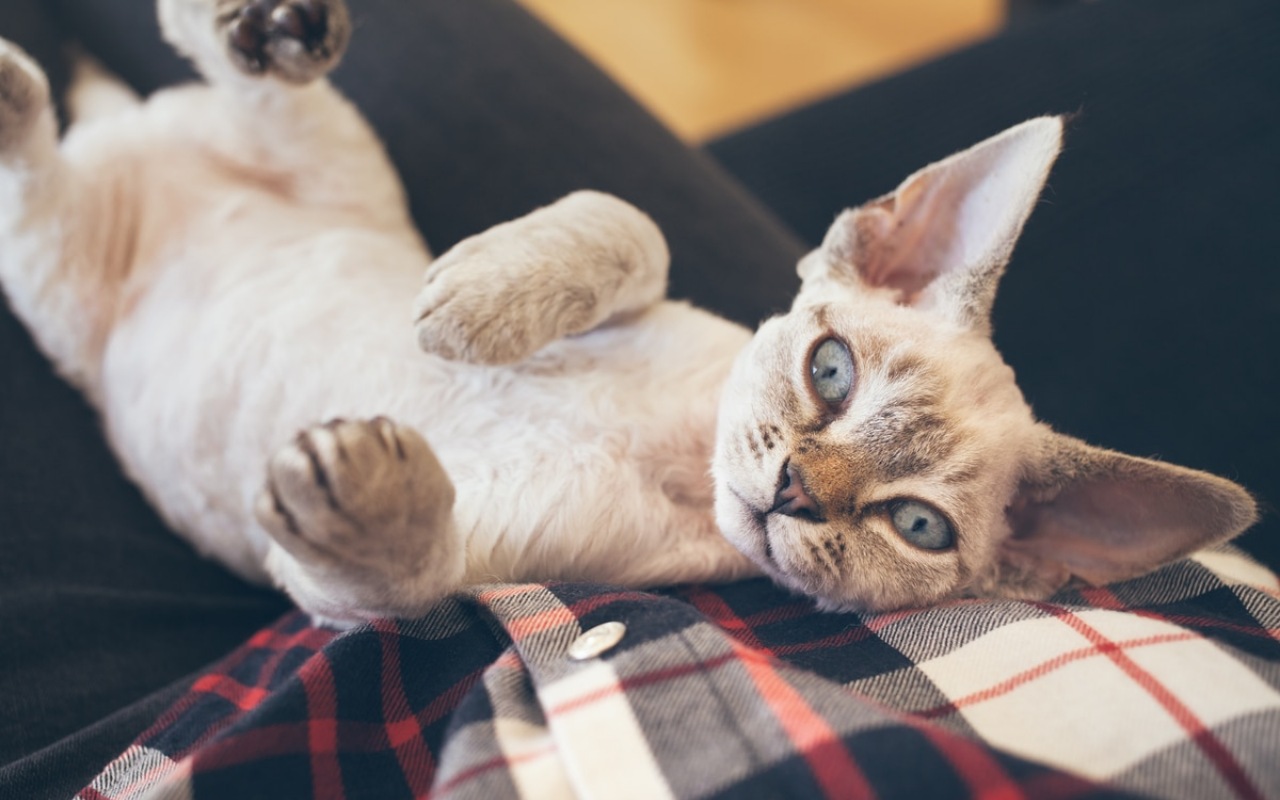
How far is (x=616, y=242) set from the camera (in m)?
1.38

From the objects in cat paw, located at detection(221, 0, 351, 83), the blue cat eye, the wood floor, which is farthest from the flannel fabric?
the wood floor

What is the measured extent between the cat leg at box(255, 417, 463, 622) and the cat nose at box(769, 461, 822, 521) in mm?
468

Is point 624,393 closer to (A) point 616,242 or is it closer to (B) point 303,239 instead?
(A) point 616,242

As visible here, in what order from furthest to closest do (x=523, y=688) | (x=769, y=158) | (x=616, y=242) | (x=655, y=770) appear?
(x=769, y=158), (x=616, y=242), (x=523, y=688), (x=655, y=770)

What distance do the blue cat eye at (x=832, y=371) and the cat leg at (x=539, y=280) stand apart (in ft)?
1.27

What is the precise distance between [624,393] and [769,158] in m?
1.05

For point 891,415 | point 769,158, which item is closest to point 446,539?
point 891,415

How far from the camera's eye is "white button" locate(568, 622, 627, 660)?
0.92m

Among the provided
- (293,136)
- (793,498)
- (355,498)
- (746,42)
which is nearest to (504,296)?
(355,498)

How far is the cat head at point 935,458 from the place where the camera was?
1.12m

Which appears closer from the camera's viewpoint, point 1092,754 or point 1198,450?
point 1092,754

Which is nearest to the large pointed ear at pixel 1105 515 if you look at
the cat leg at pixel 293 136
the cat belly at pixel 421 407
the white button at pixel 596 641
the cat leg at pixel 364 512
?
the cat belly at pixel 421 407

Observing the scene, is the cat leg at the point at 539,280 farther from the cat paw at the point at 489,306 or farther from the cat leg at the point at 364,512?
the cat leg at the point at 364,512

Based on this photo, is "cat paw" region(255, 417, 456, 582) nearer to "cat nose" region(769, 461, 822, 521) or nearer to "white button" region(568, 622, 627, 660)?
"white button" region(568, 622, 627, 660)
